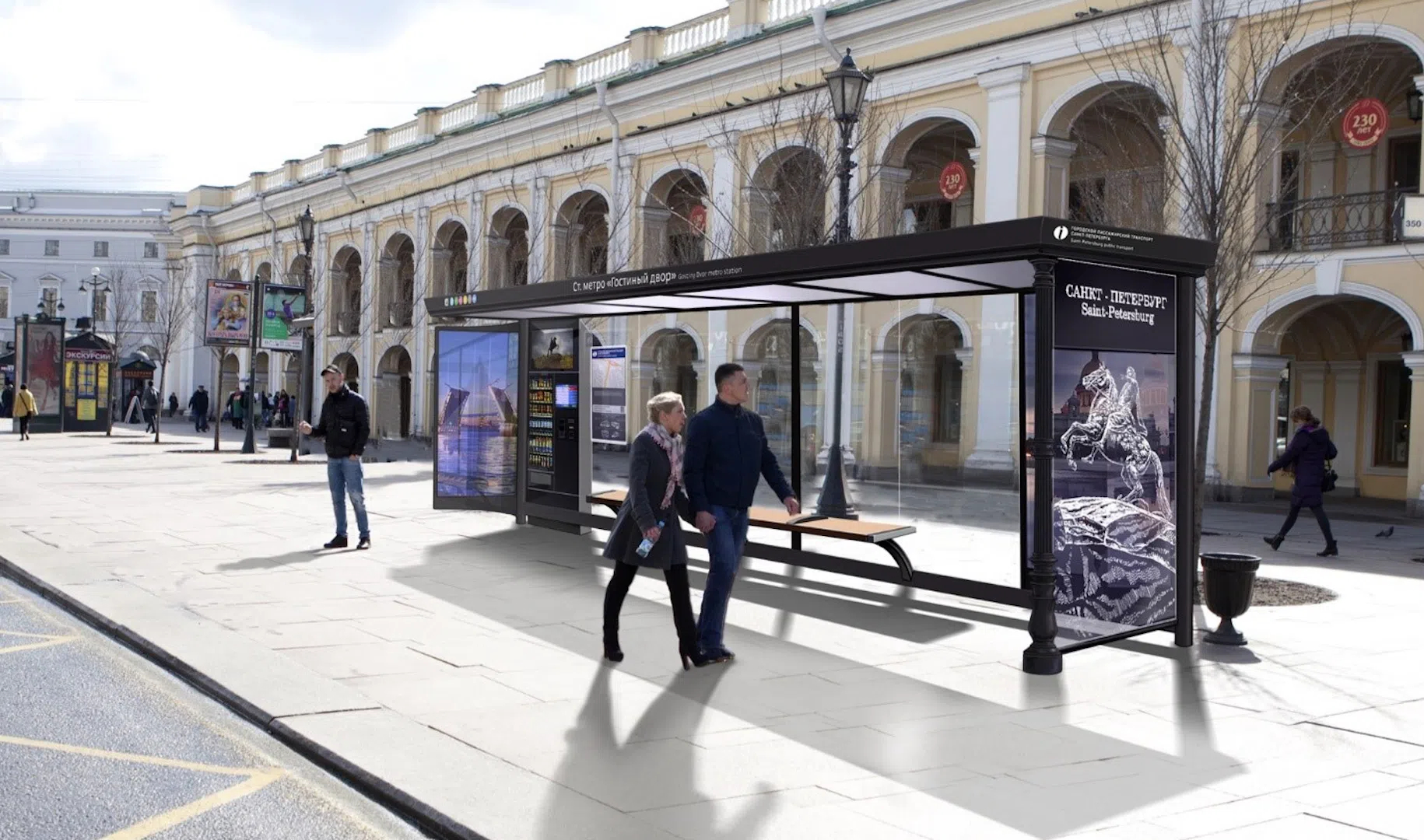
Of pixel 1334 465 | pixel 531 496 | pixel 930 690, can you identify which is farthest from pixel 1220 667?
pixel 1334 465

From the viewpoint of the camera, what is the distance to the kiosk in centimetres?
806

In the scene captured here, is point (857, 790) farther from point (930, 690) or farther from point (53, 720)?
point (53, 720)

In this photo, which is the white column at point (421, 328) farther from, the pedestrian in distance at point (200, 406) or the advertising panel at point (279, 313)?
the pedestrian in distance at point (200, 406)

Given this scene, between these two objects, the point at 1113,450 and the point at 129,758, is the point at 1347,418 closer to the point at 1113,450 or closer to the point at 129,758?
Result: the point at 1113,450

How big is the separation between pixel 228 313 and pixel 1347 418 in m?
25.2

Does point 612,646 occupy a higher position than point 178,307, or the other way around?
point 178,307

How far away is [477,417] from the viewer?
50.6ft

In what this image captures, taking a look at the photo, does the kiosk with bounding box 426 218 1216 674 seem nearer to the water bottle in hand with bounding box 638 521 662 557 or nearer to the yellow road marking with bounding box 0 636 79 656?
the water bottle in hand with bounding box 638 521 662 557

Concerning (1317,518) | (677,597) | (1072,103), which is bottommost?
(1317,518)

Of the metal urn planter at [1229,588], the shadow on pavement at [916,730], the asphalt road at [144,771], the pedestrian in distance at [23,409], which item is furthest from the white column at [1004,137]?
the pedestrian in distance at [23,409]

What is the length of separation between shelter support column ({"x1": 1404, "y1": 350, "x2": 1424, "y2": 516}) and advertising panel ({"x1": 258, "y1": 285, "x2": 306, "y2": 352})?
23.8 metres

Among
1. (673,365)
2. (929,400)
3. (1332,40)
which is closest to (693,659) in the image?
(929,400)

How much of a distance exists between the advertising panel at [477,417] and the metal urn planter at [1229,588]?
8.61 m

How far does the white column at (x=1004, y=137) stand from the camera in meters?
24.7
